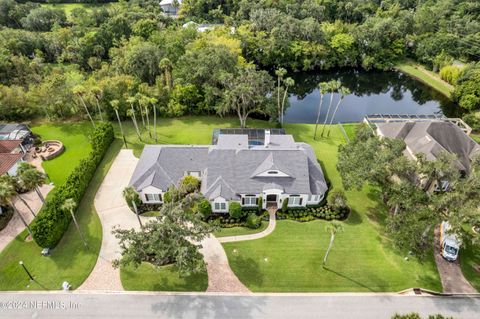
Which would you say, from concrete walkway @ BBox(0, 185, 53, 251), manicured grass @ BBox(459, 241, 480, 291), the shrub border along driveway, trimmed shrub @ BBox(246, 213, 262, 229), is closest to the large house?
trimmed shrub @ BBox(246, 213, 262, 229)

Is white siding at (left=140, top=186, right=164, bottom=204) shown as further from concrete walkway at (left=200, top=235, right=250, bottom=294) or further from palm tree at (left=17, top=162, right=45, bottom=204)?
palm tree at (left=17, top=162, right=45, bottom=204)

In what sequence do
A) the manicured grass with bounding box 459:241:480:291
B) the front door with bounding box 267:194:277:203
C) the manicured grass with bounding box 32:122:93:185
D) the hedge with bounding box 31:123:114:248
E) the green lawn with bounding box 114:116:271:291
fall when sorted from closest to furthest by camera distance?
the manicured grass with bounding box 459:241:480:291 < the hedge with bounding box 31:123:114:248 < the front door with bounding box 267:194:277:203 < the manicured grass with bounding box 32:122:93:185 < the green lawn with bounding box 114:116:271:291

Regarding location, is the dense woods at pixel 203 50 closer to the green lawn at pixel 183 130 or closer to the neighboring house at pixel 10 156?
the green lawn at pixel 183 130

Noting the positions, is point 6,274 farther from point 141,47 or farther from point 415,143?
point 415,143

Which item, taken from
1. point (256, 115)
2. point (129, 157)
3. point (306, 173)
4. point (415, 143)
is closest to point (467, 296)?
point (306, 173)

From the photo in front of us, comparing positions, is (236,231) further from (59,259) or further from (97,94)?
(97,94)

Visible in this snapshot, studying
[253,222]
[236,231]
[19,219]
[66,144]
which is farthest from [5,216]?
[253,222]
